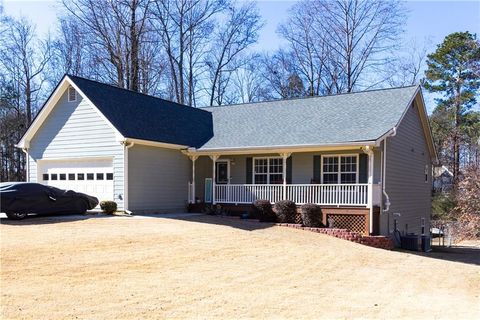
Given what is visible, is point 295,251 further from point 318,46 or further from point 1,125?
point 1,125

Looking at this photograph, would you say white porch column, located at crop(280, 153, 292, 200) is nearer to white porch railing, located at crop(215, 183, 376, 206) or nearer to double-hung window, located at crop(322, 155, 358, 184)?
white porch railing, located at crop(215, 183, 376, 206)

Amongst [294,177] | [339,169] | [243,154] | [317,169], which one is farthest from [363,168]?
[243,154]

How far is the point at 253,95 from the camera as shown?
155 feet

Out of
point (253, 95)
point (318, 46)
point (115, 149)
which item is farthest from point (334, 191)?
point (253, 95)

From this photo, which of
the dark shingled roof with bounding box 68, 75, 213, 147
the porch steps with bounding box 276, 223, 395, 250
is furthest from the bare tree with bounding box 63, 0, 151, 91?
the porch steps with bounding box 276, 223, 395, 250

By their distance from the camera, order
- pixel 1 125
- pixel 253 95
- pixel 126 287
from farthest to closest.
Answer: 1. pixel 253 95
2. pixel 1 125
3. pixel 126 287

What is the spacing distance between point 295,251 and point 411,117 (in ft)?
36.5

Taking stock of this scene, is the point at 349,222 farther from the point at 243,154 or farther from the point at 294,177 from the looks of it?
the point at 243,154

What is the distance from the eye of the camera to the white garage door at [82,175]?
1873 cm

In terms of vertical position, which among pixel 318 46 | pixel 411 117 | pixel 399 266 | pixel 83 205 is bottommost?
pixel 399 266

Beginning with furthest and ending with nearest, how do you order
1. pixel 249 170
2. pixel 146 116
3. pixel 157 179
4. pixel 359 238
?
pixel 249 170
pixel 146 116
pixel 157 179
pixel 359 238

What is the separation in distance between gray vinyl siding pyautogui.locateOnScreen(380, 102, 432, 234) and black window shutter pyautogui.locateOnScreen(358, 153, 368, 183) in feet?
3.05

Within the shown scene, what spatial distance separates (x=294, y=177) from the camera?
20.0 meters

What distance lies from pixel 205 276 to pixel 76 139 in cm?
1228
